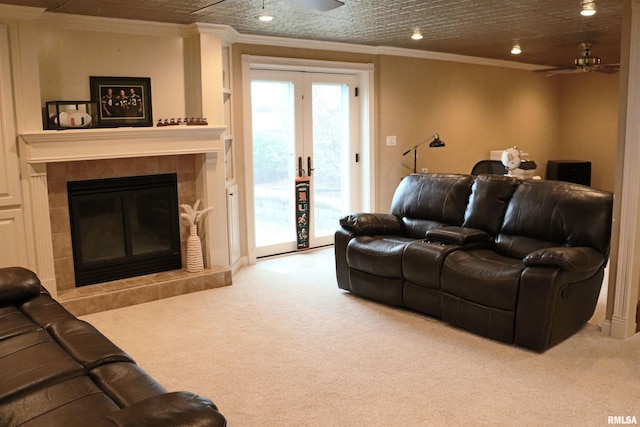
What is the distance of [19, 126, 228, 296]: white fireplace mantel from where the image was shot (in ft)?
14.3

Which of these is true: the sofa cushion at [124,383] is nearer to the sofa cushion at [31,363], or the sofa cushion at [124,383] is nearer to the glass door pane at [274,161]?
the sofa cushion at [31,363]

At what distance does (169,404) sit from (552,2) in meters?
4.01

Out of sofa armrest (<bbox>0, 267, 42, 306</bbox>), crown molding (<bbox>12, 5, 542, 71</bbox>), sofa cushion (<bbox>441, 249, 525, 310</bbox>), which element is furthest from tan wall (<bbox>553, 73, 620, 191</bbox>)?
sofa armrest (<bbox>0, 267, 42, 306</bbox>)

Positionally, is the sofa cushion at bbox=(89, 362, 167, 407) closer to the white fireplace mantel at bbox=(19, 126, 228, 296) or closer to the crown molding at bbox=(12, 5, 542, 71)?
the white fireplace mantel at bbox=(19, 126, 228, 296)

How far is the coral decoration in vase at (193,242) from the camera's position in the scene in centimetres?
517

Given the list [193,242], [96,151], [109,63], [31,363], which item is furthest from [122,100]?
[31,363]

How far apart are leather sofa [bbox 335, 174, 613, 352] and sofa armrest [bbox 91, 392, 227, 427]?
2.54m

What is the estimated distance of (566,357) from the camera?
3.59 metres

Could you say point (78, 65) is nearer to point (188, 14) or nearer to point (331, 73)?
point (188, 14)

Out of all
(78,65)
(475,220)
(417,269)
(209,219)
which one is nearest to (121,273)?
(209,219)

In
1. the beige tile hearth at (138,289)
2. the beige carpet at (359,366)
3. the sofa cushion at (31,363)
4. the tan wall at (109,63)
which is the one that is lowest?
the beige carpet at (359,366)

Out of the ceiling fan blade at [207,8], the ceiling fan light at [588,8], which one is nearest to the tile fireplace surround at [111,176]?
the ceiling fan blade at [207,8]

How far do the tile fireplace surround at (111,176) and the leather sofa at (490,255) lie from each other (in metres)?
1.32

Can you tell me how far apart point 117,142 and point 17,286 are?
1.87 m
